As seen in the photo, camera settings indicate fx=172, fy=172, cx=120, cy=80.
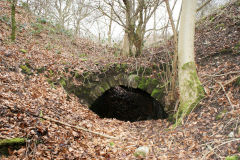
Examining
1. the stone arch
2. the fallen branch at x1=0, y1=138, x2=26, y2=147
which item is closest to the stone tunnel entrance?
the stone arch

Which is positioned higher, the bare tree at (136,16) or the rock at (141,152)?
the bare tree at (136,16)

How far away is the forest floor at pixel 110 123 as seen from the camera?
320 centimetres

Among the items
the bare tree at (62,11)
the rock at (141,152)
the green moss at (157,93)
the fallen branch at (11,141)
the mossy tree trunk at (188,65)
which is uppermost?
the bare tree at (62,11)

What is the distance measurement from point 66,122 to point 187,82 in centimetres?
362

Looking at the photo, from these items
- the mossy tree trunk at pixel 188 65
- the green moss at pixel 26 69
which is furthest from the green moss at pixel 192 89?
the green moss at pixel 26 69

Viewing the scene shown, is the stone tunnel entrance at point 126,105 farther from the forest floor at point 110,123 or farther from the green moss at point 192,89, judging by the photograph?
the green moss at point 192,89

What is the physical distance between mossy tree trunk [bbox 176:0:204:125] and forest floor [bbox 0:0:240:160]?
273 mm

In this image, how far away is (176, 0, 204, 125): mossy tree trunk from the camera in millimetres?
5026

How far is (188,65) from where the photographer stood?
16.9 feet

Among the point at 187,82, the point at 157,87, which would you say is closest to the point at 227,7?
the point at 157,87

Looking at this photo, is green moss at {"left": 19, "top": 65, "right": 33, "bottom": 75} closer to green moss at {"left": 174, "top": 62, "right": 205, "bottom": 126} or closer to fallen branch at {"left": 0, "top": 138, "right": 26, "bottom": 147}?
fallen branch at {"left": 0, "top": 138, "right": 26, "bottom": 147}

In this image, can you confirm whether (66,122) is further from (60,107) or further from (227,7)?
(227,7)

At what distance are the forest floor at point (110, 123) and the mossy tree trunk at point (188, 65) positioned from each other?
273 millimetres

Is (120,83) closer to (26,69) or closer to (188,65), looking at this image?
(188,65)
